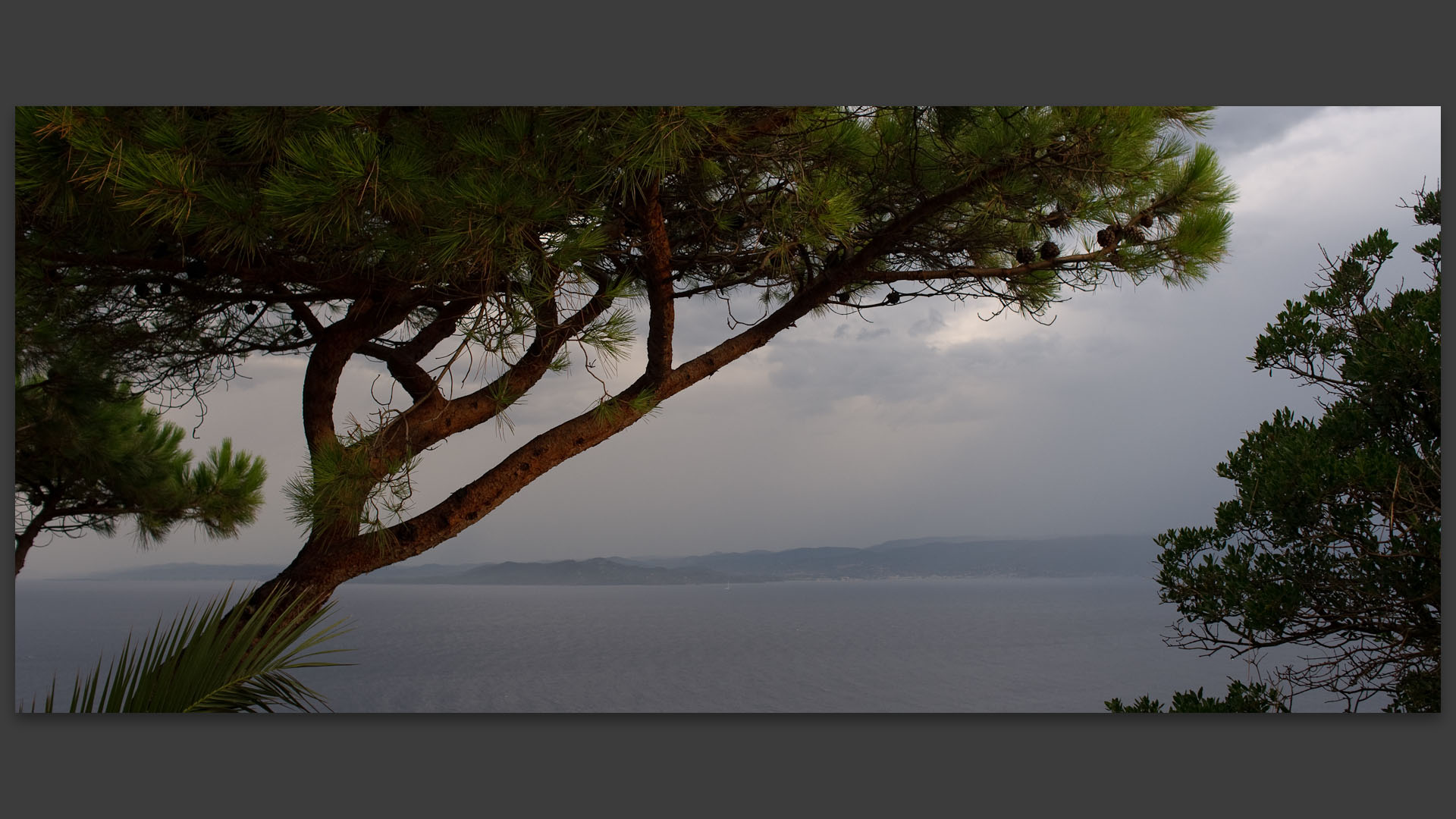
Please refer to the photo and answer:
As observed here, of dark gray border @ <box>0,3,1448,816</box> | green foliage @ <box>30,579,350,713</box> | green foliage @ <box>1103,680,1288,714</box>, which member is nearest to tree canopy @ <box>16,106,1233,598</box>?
dark gray border @ <box>0,3,1448,816</box>

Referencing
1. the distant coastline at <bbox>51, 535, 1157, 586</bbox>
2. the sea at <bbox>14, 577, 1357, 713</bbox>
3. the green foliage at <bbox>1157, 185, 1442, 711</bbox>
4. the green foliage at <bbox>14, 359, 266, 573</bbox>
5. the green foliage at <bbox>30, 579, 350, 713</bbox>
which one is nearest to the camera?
the green foliage at <bbox>30, 579, 350, 713</bbox>

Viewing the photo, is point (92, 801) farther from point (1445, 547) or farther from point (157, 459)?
point (1445, 547)

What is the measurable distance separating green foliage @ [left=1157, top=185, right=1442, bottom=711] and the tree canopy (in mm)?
382

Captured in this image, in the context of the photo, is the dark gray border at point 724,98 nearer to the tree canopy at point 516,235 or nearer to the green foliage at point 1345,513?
the tree canopy at point 516,235

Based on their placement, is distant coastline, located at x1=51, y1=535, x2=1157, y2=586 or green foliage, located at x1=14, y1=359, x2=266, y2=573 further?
distant coastline, located at x1=51, y1=535, x2=1157, y2=586

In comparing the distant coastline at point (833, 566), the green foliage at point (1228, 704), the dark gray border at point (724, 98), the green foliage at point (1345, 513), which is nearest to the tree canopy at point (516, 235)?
the dark gray border at point (724, 98)

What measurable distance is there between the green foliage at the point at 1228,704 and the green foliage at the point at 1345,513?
7 centimetres

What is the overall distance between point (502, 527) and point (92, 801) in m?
1.28

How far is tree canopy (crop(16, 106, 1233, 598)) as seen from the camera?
177cm

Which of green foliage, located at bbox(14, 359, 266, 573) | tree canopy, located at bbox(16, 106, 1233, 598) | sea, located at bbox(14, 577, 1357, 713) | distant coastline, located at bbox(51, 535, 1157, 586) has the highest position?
tree canopy, located at bbox(16, 106, 1233, 598)

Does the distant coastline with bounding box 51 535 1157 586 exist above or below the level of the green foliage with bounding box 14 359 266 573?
below

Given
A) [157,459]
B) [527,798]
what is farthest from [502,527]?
[157,459]

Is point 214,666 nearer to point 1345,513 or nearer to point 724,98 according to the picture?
point 724,98

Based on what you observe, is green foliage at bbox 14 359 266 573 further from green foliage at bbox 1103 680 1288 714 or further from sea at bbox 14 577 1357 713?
green foliage at bbox 1103 680 1288 714
